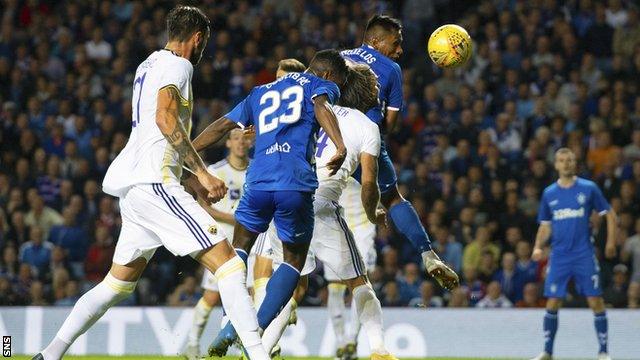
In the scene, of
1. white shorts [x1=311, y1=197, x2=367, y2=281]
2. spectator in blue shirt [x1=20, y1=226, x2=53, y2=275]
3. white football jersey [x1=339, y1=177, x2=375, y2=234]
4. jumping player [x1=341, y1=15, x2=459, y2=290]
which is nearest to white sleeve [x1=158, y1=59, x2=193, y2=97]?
white shorts [x1=311, y1=197, x2=367, y2=281]

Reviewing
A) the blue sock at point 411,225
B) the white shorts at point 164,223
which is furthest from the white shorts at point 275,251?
the white shorts at point 164,223

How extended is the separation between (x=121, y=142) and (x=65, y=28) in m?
3.22

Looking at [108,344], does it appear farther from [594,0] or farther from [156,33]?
[594,0]

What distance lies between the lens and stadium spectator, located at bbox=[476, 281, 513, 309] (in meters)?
14.2

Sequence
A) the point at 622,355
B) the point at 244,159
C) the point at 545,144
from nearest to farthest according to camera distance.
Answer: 1. the point at 244,159
2. the point at 622,355
3. the point at 545,144

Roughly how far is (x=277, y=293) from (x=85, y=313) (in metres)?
1.28

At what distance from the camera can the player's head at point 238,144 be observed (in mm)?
11064

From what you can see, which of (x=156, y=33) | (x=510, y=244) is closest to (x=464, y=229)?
(x=510, y=244)

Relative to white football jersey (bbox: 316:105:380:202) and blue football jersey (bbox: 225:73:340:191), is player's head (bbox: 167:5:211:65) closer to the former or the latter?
blue football jersey (bbox: 225:73:340:191)

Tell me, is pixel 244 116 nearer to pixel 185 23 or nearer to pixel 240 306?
pixel 185 23

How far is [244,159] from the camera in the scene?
11242 mm

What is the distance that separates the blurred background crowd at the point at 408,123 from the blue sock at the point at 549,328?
2.49m

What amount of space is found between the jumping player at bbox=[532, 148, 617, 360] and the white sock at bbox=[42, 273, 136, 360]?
5.78 metres
